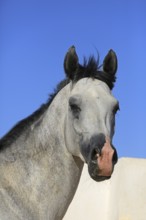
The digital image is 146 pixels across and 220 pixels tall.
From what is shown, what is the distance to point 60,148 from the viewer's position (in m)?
4.68

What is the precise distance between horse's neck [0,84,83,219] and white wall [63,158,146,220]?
30.7 feet

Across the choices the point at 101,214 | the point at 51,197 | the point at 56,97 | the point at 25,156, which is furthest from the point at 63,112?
the point at 101,214

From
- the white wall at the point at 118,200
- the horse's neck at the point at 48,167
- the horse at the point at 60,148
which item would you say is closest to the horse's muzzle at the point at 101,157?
the horse at the point at 60,148

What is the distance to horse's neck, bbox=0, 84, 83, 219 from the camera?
4.44 metres

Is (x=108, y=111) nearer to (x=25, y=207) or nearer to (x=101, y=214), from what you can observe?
(x=25, y=207)

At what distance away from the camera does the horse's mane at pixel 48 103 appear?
15.7 ft

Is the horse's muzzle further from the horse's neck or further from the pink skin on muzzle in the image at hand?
the horse's neck

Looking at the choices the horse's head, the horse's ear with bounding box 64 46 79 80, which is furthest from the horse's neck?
the horse's ear with bounding box 64 46 79 80

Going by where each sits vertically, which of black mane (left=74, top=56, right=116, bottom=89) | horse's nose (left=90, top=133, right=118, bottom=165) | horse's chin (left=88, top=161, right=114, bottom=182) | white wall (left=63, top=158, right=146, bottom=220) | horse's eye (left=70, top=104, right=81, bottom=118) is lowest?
white wall (left=63, top=158, right=146, bottom=220)

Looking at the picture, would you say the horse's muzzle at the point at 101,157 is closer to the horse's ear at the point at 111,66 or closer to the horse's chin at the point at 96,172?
the horse's chin at the point at 96,172

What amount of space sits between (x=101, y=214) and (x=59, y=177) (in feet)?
32.8

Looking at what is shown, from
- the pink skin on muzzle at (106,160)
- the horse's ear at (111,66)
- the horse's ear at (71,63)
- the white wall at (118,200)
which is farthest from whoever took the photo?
the white wall at (118,200)

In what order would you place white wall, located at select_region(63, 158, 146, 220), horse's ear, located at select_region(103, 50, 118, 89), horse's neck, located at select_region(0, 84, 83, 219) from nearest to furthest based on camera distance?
horse's neck, located at select_region(0, 84, 83, 219) → horse's ear, located at select_region(103, 50, 118, 89) → white wall, located at select_region(63, 158, 146, 220)

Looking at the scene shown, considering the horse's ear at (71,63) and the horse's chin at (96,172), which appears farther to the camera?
the horse's ear at (71,63)
